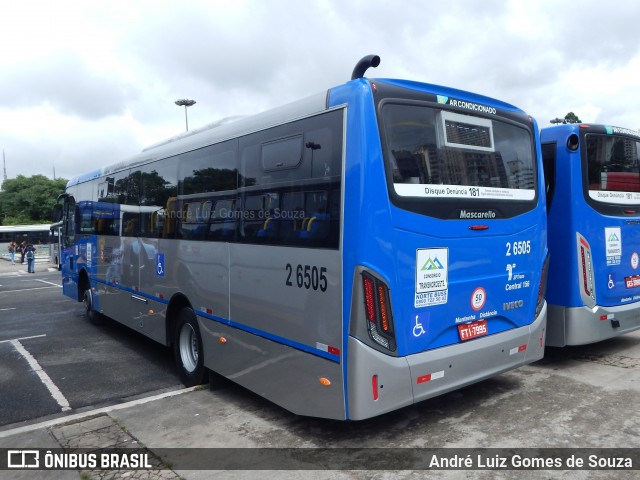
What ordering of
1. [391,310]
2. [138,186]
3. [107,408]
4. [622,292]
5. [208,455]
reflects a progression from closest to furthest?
[391,310] → [208,455] → [107,408] → [622,292] → [138,186]

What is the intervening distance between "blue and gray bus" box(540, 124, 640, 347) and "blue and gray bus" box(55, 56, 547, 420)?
1.07 metres

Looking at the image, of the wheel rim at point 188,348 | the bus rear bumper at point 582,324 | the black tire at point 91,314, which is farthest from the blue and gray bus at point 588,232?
the black tire at point 91,314

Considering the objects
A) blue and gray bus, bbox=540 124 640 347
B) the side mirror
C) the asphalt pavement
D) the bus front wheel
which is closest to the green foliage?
the side mirror

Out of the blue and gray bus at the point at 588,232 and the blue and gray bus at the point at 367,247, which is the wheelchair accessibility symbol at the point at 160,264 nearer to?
the blue and gray bus at the point at 367,247

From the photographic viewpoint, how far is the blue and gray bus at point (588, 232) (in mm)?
6254

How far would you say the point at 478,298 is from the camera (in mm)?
4656

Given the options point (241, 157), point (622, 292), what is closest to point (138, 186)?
point (241, 157)

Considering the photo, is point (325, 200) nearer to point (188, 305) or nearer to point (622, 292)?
→ point (188, 305)

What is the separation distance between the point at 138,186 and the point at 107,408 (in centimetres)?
356

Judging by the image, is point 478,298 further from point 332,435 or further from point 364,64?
point 364,64

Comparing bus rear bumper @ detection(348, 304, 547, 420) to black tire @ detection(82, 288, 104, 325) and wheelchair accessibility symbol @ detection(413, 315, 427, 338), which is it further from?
black tire @ detection(82, 288, 104, 325)

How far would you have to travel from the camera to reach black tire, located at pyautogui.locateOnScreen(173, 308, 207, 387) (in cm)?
617

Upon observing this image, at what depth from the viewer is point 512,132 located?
17.0 feet

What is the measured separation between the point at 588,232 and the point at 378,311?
3828 millimetres
